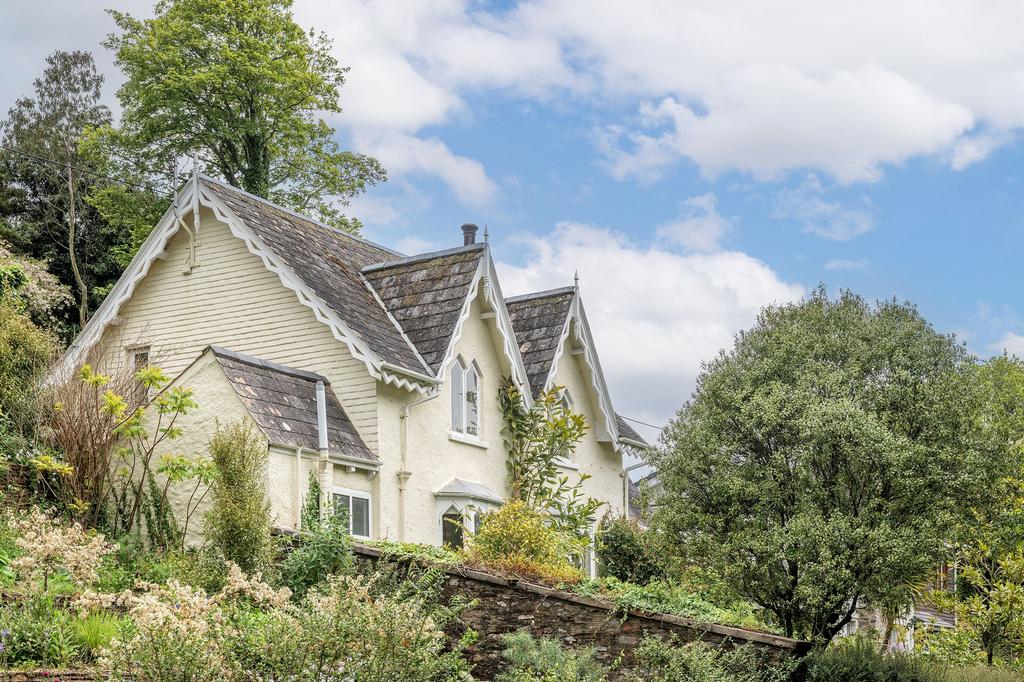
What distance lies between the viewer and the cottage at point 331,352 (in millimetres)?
20219

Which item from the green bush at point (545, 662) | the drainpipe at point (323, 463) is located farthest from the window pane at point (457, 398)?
the green bush at point (545, 662)

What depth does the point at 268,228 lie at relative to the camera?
2445cm

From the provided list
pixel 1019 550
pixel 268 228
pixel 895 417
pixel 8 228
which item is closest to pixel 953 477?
pixel 895 417

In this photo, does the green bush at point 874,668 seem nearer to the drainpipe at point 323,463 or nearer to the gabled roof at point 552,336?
the drainpipe at point 323,463

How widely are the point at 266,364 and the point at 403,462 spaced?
3615 millimetres

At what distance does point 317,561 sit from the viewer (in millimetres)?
16719

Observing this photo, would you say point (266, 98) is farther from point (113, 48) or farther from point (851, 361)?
point (851, 361)

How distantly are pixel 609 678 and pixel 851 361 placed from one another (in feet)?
21.1

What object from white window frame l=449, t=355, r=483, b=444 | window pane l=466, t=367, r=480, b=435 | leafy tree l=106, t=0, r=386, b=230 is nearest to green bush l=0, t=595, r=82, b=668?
white window frame l=449, t=355, r=483, b=444

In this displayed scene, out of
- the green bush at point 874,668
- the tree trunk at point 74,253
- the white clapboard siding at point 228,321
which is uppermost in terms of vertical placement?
the tree trunk at point 74,253

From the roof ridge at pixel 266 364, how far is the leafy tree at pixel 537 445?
17.6 ft

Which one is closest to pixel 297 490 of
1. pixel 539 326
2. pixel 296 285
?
pixel 296 285

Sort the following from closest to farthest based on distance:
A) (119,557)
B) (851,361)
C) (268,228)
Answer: (119,557), (851,361), (268,228)

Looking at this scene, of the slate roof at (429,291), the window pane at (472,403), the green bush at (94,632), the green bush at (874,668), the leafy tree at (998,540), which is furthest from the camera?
the window pane at (472,403)
